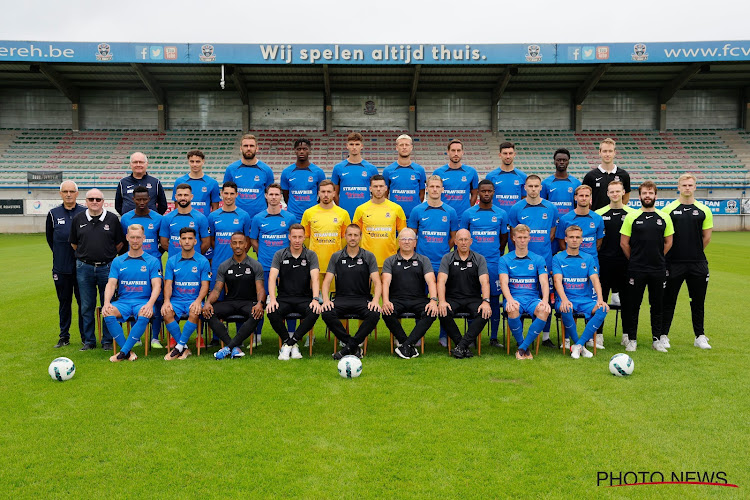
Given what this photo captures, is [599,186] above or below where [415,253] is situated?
above

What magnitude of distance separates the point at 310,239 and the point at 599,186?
4.05m

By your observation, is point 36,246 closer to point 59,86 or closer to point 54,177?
point 54,177

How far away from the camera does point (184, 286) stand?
6.48 m

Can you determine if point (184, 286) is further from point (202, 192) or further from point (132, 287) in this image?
point (202, 192)

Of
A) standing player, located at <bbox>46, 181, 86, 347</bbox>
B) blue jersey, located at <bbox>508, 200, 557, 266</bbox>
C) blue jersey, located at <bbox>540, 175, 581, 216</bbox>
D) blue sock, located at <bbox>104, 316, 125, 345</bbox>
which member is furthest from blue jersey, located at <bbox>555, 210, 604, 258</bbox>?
standing player, located at <bbox>46, 181, 86, 347</bbox>

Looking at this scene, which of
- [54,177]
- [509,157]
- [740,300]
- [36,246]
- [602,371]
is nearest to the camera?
[602,371]

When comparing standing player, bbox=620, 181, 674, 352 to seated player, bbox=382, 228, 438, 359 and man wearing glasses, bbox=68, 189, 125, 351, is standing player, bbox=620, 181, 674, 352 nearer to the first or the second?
seated player, bbox=382, 228, 438, 359

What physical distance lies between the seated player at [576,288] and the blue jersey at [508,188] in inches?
40.1

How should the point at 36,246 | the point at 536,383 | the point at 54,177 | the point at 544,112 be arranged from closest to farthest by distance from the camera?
the point at 536,383 → the point at 36,246 → the point at 54,177 → the point at 544,112

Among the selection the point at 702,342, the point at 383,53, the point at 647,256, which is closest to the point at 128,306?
the point at 647,256

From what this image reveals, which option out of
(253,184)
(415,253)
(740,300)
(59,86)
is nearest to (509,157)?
(415,253)

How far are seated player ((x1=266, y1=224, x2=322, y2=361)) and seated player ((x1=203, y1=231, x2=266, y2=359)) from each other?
20cm

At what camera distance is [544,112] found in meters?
31.1

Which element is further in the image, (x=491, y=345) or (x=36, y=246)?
(x=36, y=246)
